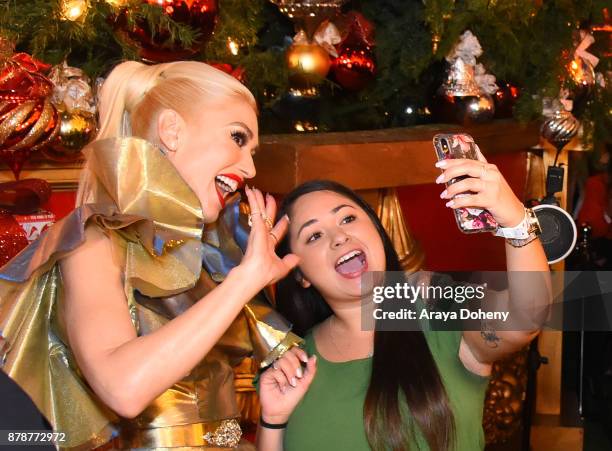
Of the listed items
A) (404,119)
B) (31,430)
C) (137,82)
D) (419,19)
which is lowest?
(31,430)

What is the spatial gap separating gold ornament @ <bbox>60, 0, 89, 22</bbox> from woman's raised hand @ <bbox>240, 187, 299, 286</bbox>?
614 mm

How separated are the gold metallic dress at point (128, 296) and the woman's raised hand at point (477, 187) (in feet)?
1.15

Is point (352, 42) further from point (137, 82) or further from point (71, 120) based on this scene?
point (137, 82)

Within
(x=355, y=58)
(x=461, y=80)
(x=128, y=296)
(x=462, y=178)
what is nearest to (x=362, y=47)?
(x=355, y=58)

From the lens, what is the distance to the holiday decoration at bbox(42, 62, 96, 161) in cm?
184

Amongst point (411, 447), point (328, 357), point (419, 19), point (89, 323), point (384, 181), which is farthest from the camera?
point (419, 19)

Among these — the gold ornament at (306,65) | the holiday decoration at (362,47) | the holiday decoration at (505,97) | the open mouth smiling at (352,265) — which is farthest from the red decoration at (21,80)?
the holiday decoration at (505,97)

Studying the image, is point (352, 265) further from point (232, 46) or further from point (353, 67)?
point (353, 67)

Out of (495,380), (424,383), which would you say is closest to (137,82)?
(424,383)

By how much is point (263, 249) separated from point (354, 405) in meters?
0.45

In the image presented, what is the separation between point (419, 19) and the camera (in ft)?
9.36

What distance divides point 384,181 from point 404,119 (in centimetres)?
62

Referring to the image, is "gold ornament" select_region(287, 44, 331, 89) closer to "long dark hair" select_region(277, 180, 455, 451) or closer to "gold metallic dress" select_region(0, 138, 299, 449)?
"long dark hair" select_region(277, 180, 455, 451)

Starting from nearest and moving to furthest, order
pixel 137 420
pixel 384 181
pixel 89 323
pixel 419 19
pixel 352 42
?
pixel 89 323 → pixel 137 420 → pixel 384 181 → pixel 352 42 → pixel 419 19
